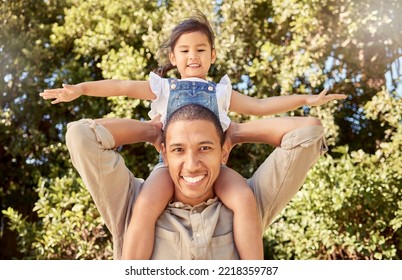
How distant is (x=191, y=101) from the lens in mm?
1639

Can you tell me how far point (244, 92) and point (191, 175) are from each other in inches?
132

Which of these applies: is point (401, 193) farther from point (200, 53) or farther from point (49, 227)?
point (200, 53)

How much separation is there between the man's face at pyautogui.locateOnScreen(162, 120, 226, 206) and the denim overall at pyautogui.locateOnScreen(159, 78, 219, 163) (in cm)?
24

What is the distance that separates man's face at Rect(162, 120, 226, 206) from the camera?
4.51 ft

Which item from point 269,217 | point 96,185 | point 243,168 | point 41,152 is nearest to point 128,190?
point 96,185

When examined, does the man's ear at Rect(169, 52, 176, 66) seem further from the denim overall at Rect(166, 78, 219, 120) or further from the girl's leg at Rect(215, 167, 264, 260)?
the girl's leg at Rect(215, 167, 264, 260)

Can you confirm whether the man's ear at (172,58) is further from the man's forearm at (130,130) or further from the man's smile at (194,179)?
the man's smile at (194,179)

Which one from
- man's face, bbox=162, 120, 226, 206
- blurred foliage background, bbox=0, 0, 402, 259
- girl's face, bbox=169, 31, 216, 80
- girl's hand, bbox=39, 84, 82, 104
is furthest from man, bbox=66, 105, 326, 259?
blurred foliage background, bbox=0, 0, 402, 259

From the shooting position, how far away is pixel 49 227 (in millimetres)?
4562

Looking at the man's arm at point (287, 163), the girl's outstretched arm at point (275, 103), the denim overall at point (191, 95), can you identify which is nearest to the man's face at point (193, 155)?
the man's arm at point (287, 163)

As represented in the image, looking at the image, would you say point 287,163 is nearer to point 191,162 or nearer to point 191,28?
point 191,162

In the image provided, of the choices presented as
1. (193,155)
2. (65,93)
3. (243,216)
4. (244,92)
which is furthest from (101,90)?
(244,92)

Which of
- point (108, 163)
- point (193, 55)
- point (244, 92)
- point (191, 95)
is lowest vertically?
point (108, 163)

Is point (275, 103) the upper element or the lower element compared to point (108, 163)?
upper
